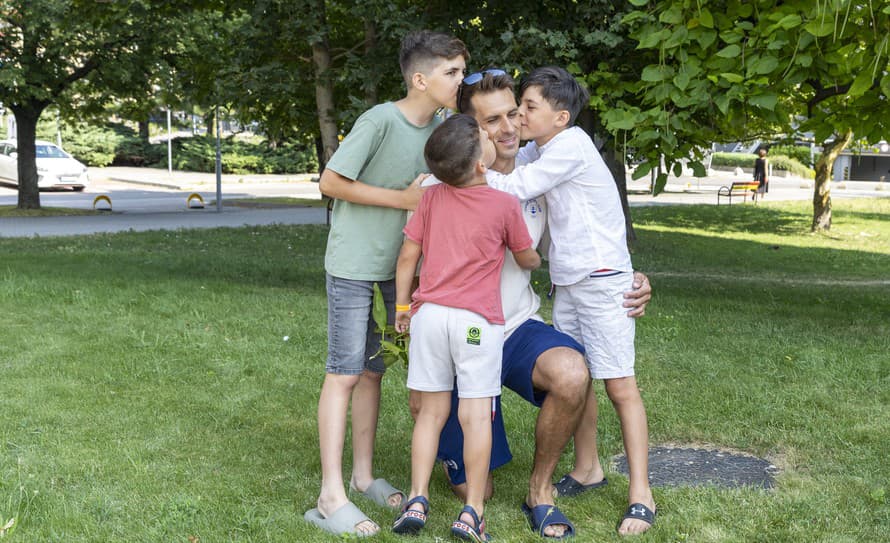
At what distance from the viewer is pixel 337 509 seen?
3719mm

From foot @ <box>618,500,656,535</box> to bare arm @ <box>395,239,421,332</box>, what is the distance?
1131mm

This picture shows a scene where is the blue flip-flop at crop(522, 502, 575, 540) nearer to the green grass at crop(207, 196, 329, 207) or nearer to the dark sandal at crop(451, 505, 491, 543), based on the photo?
the dark sandal at crop(451, 505, 491, 543)

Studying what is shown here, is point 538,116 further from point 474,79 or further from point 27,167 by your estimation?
point 27,167

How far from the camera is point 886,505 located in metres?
3.88

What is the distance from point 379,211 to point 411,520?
1.18 meters

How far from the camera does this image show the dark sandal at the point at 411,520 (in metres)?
3.56

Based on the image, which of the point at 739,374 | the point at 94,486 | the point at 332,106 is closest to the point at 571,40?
the point at 332,106

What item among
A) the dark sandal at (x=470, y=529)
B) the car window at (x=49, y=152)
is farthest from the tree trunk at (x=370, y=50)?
the car window at (x=49, y=152)

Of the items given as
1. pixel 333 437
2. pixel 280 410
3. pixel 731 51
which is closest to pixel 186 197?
pixel 731 51

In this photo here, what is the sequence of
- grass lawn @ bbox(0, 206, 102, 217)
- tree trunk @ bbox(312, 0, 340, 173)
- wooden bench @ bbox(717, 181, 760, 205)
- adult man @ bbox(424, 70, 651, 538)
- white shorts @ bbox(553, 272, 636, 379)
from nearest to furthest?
adult man @ bbox(424, 70, 651, 538) → white shorts @ bbox(553, 272, 636, 379) → tree trunk @ bbox(312, 0, 340, 173) → grass lawn @ bbox(0, 206, 102, 217) → wooden bench @ bbox(717, 181, 760, 205)

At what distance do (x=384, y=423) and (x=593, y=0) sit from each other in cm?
519

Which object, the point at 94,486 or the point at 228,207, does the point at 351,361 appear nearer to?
the point at 94,486

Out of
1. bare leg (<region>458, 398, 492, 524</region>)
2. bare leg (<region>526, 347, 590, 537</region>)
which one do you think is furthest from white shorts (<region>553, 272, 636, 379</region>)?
bare leg (<region>458, 398, 492, 524</region>)

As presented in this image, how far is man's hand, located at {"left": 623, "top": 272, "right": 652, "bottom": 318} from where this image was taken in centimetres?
378
